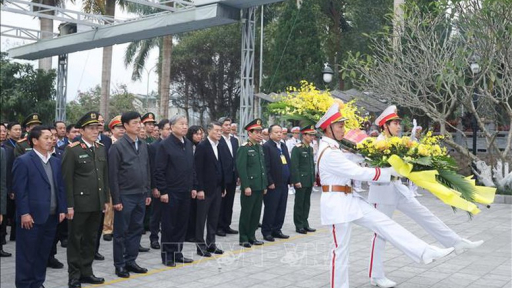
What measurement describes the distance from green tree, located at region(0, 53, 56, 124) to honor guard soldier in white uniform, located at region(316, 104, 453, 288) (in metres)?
19.0

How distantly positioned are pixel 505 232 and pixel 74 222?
298 inches

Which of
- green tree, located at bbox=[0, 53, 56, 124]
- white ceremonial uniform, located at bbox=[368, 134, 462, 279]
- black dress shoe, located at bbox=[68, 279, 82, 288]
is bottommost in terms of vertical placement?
black dress shoe, located at bbox=[68, 279, 82, 288]

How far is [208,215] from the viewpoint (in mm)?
7754

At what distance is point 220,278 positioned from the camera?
6.33 meters

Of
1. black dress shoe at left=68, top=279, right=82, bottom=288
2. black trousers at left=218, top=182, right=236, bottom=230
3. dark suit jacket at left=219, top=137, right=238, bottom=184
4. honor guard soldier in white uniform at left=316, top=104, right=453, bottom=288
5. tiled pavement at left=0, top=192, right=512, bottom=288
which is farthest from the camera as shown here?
black trousers at left=218, top=182, right=236, bottom=230

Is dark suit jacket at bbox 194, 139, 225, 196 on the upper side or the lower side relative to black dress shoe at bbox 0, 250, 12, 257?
upper

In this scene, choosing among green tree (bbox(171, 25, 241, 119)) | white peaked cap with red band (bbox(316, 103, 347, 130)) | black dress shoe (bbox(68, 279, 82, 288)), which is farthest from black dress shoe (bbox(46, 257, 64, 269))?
green tree (bbox(171, 25, 241, 119))

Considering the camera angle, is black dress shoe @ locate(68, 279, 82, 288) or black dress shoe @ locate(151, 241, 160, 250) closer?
black dress shoe @ locate(68, 279, 82, 288)

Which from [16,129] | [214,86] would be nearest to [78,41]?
[16,129]

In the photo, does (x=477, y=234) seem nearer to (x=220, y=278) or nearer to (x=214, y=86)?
(x=220, y=278)

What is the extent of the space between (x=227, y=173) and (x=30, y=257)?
365 cm

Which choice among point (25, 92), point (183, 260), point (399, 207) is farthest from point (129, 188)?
point (25, 92)

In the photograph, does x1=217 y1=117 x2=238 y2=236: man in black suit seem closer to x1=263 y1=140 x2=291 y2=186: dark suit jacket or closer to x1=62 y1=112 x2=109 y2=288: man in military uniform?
x1=263 y1=140 x2=291 y2=186: dark suit jacket

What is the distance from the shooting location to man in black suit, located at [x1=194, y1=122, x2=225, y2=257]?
24.8 feet
